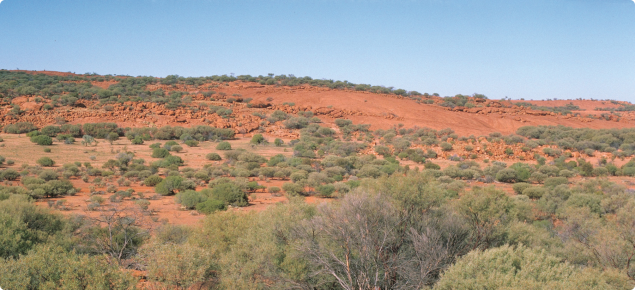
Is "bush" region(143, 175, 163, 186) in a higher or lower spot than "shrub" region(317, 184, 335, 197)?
lower

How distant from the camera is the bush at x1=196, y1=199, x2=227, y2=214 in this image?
750 inches

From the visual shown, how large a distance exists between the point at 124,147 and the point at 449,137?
1256 inches

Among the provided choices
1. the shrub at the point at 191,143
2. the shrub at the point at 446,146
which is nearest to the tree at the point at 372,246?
the shrub at the point at 191,143

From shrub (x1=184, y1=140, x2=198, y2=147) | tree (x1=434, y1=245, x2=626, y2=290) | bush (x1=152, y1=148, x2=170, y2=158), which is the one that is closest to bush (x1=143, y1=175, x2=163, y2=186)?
bush (x1=152, y1=148, x2=170, y2=158)

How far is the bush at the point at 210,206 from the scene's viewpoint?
19047 mm

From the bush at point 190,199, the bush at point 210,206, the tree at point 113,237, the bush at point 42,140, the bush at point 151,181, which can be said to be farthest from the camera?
the bush at point 42,140

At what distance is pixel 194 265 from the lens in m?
8.76

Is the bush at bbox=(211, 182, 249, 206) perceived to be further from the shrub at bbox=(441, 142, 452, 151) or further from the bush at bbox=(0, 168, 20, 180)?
the shrub at bbox=(441, 142, 452, 151)

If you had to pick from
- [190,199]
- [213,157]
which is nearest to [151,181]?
[190,199]

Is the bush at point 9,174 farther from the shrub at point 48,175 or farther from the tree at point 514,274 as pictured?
the tree at point 514,274

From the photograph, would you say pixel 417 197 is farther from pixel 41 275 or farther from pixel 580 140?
pixel 580 140

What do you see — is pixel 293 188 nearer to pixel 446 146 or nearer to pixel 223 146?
pixel 223 146

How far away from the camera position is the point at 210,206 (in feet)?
63.0

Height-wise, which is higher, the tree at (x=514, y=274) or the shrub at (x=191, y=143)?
the tree at (x=514, y=274)
